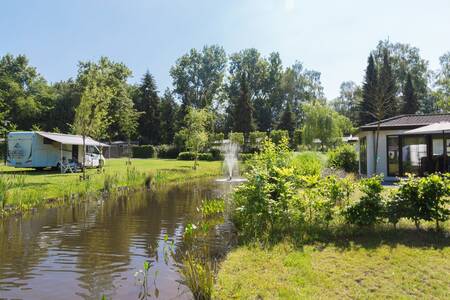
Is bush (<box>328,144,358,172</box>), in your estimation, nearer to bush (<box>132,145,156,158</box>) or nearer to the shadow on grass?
the shadow on grass

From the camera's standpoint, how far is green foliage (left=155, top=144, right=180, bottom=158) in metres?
45.5

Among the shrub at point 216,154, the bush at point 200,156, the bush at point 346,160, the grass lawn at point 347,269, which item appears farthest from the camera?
the shrub at point 216,154

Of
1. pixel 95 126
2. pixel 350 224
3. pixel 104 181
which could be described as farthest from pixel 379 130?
pixel 95 126

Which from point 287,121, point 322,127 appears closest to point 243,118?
point 287,121

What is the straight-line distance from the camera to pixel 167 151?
46.0 meters

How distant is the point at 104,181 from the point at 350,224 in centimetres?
1193

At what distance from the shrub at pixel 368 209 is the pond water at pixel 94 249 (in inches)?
101

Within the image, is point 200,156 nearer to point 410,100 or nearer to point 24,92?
point 24,92

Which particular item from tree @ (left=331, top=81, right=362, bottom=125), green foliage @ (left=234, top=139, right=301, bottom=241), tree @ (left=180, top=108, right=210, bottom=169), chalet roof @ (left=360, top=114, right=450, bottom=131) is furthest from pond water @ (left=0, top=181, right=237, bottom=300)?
tree @ (left=331, top=81, right=362, bottom=125)

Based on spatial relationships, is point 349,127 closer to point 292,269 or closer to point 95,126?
point 95,126

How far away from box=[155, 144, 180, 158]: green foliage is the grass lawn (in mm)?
38971

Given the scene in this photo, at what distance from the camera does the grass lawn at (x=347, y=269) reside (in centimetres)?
477

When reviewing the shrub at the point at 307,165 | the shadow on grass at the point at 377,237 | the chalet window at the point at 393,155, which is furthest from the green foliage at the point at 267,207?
the chalet window at the point at 393,155

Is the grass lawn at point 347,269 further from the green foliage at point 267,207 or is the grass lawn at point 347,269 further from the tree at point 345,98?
the tree at point 345,98
